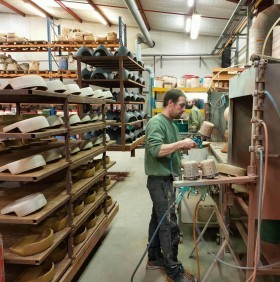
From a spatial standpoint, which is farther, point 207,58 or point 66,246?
point 207,58

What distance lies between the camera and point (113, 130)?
5.70 metres

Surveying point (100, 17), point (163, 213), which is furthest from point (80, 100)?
point (100, 17)

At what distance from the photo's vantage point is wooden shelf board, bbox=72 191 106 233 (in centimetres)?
270

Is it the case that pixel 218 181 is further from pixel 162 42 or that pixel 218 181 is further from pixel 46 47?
pixel 162 42

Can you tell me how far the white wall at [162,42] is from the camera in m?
12.2

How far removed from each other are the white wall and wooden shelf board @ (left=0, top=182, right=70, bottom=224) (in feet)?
35.2

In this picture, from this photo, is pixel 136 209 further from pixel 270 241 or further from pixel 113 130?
pixel 270 241

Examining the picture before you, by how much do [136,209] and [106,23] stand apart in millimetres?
9664

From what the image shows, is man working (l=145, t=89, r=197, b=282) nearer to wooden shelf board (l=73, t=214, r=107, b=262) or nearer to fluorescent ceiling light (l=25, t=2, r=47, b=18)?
wooden shelf board (l=73, t=214, r=107, b=262)

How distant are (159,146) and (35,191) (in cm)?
122

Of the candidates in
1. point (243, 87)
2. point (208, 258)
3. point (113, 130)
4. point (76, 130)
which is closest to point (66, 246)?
point (76, 130)

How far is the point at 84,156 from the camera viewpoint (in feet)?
9.68

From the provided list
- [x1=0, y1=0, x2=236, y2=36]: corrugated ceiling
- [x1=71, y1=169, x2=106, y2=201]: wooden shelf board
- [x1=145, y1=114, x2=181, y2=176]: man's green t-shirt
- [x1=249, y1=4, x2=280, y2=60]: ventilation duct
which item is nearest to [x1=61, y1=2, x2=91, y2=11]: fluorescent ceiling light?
[x1=0, y1=0, x2=236, y2=36]: corrugated ceiling

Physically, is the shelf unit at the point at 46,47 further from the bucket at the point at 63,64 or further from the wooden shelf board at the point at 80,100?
the wooden shelf board at the point at 80,100
